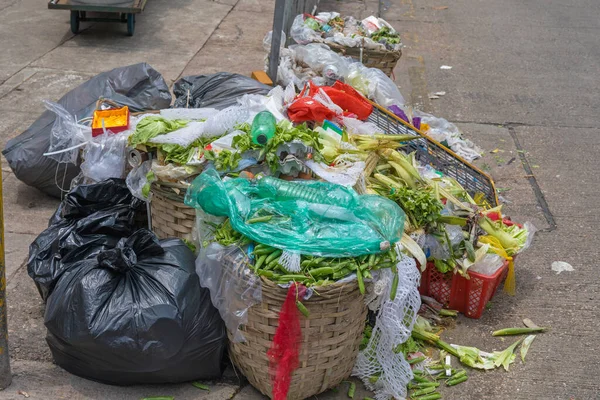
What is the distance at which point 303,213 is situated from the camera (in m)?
3.22

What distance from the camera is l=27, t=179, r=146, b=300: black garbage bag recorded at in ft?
11.6

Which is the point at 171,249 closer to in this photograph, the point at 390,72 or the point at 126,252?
the point at 126,252

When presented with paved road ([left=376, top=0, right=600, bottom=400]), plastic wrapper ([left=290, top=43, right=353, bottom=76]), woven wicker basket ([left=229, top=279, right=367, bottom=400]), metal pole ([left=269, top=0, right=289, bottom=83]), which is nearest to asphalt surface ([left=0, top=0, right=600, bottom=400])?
paved road ([left=376, top=0, right=600, bottom=400])

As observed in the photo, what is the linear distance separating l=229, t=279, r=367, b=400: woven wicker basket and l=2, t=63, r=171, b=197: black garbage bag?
1.80 meters

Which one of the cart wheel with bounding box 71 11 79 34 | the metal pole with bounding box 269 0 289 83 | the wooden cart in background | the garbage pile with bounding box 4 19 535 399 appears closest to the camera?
the garbage pile with bounding box 4 19 535 399

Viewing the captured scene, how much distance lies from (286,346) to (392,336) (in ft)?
1.73

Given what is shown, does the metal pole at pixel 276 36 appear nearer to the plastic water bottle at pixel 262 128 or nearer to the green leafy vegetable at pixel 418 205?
the plastic water bottle at pixel 262 128

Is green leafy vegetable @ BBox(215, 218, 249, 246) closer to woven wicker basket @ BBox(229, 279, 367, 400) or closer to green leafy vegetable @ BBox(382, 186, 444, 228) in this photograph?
woven wicker basket @ BBox(229, 279, 367, 400)

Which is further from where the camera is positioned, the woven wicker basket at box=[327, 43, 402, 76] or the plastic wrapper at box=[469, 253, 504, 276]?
the woven wicker basket at box=[327, 43, 402, 76]

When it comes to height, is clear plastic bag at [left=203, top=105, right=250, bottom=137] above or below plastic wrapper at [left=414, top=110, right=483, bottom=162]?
above

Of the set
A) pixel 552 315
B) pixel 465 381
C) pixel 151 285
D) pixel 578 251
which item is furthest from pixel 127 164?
pixel 578 251

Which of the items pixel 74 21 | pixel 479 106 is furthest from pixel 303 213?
pixel 74 21

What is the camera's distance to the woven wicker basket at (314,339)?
3051 millimetres

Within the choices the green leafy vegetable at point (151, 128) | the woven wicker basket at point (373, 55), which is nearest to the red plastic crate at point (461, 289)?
the green leafy vegetable at point (151, 128)
